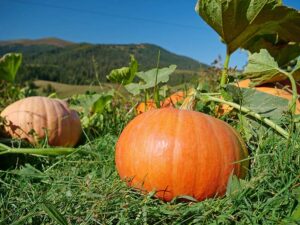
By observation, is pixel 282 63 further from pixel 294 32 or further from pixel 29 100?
pixel 29 100

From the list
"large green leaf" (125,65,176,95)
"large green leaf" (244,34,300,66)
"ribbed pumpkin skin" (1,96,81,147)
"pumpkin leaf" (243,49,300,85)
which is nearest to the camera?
"pumpkin leaf" (243,49,300,85)

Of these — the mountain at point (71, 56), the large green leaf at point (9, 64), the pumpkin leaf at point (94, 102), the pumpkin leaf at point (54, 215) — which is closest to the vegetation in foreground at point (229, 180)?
the pumpkin leaf at point (54, 215)

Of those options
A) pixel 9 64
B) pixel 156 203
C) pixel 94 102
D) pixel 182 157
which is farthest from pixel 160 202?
pixel 9 64

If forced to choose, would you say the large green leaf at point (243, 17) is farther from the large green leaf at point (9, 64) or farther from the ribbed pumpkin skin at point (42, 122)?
the large green leaf at point (9, 64)

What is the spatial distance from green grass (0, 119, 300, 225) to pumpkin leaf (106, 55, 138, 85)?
98 centimetres

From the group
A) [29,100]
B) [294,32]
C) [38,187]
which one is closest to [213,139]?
[38,187]

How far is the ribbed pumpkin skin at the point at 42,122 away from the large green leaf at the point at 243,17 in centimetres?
115

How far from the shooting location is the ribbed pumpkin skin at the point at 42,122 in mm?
2590

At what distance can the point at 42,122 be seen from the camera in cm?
261

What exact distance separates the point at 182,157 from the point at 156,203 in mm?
184

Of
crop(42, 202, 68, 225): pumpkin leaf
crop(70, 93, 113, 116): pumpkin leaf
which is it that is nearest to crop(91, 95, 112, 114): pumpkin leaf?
crop(70, 93, 113, 116): pumpkin leaf

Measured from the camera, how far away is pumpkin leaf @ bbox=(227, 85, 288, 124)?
1.80m

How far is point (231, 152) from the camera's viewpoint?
1492 mm

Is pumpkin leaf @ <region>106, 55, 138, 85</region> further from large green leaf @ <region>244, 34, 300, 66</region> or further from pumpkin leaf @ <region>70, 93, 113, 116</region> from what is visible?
large green leaf @ <region>244, 34, 300, 66</region>
